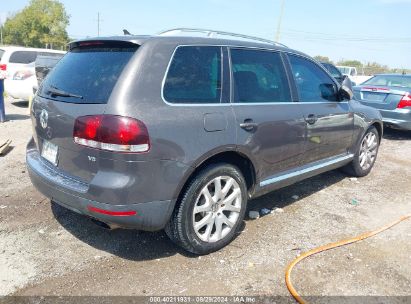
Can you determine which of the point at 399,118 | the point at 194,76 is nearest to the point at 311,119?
the point at 194,76

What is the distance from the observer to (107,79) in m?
2.72

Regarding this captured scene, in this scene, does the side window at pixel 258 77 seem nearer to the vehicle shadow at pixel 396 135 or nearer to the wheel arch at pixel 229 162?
the wheel arch at pixel 229 162

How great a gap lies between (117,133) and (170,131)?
0.38 metres

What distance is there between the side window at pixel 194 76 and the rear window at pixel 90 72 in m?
0.35

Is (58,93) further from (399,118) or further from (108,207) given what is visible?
(399,118)

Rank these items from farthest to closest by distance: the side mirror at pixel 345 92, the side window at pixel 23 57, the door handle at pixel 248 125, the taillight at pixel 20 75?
the side window at pixel 23 57
the taillight at pixel 20 75
the side mirror at pixel 345 92
the door handle at pixel 248 125

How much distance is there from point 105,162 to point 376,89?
7.41 meters

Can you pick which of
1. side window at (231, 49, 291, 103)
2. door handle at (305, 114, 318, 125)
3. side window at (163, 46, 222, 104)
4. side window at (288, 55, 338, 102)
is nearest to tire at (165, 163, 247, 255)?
side window at (163, 46, 222, 104)

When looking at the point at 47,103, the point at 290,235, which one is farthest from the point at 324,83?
the point at 47,103

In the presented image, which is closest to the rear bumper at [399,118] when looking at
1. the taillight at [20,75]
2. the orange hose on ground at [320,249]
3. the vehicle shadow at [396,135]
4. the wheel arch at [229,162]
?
the vehicle shadow at [396,135]

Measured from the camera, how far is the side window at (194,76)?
2.81 metres

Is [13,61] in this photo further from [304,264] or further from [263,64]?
[304,264]

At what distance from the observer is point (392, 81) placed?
9055 millimetres

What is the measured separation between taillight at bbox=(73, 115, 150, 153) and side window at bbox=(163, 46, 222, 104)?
38cm
